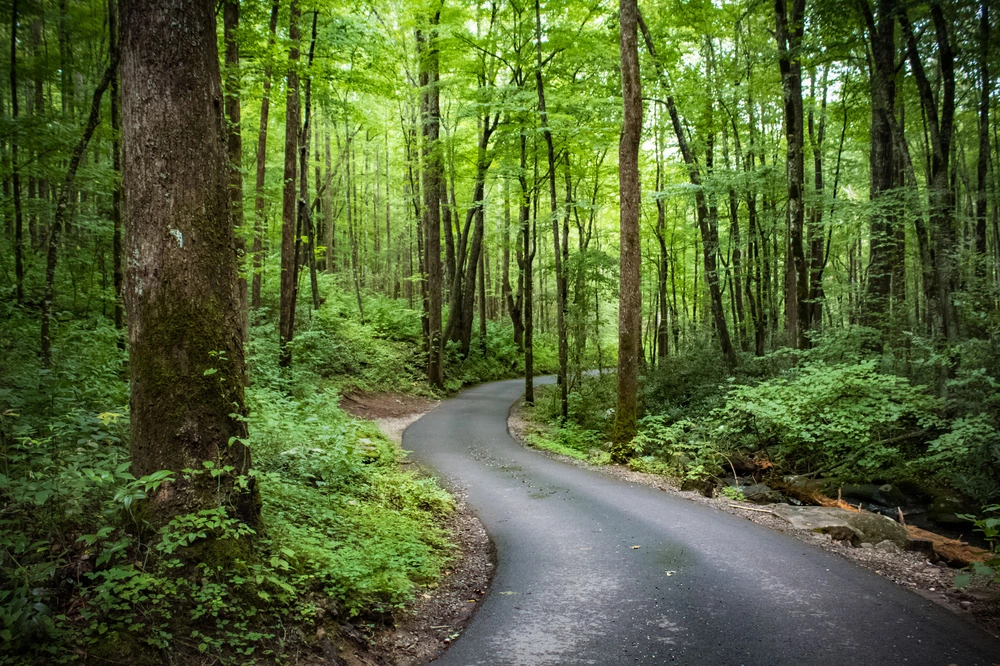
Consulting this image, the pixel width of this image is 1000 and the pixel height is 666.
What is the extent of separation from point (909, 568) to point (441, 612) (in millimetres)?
5185

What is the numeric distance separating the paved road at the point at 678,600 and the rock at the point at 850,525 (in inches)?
23.8

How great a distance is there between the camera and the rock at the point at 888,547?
19.7ft

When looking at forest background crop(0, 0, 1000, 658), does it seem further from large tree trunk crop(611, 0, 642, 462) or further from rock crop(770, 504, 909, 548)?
rock crop(770, 504, 909, 548)

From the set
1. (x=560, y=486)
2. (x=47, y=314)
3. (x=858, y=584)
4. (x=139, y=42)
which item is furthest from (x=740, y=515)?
(x=47, y=314)

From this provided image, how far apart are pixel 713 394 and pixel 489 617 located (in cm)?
1209

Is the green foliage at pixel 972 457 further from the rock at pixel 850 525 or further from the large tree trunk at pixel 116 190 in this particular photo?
the large tree trunk at pixel 116 190

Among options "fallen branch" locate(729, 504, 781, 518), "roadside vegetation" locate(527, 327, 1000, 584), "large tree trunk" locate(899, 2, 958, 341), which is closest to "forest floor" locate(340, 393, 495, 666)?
"fallen branch" locate(729, 504, 781, 518)

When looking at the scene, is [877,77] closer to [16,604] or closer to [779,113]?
[779,113]

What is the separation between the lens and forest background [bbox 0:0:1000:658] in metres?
3.71

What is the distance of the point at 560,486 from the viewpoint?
921cm

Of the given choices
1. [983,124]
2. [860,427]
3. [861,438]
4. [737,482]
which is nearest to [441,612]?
[737,482]

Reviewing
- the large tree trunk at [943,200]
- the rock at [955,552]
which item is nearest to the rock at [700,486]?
the rock at [955,552]

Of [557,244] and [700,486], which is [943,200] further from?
[557,244]

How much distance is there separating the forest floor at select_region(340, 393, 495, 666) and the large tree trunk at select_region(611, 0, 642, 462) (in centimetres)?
464
